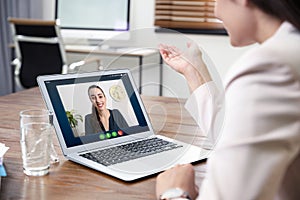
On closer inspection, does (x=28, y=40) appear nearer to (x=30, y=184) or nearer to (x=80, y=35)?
(x=80, y=35)

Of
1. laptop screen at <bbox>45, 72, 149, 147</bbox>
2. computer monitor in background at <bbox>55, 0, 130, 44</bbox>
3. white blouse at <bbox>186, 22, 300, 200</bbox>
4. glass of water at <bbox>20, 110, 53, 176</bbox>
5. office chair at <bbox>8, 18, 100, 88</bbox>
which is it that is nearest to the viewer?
white blouse at <bbox>186, 22, 300, 200</bbox>

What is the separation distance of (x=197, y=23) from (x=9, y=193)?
3119 millimetres

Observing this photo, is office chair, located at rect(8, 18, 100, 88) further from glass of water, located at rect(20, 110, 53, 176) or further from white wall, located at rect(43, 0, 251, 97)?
glass of water, located at rect(20, 110, 53, 176)

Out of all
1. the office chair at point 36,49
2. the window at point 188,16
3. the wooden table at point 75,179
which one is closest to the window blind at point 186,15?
the window at point 188,16

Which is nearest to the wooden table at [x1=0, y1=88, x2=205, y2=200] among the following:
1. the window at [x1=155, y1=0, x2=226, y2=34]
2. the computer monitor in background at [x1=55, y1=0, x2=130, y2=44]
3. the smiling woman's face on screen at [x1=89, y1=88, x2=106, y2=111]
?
the smiling woman's face on screen at [x1=89, y1=88, x2=106, y2=111]

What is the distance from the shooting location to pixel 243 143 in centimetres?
62

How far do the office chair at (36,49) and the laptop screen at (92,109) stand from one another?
84.7 inches

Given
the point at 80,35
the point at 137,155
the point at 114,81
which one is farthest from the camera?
the point at 80,35

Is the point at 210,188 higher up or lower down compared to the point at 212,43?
higher up

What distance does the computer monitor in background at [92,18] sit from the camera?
3965 millimetres

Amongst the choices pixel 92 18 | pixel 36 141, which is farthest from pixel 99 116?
pixel 92 18

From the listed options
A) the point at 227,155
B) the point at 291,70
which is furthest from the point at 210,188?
the point at 291,70

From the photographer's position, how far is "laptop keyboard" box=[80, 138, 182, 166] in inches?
42.8

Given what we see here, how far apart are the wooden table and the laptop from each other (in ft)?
0.12
